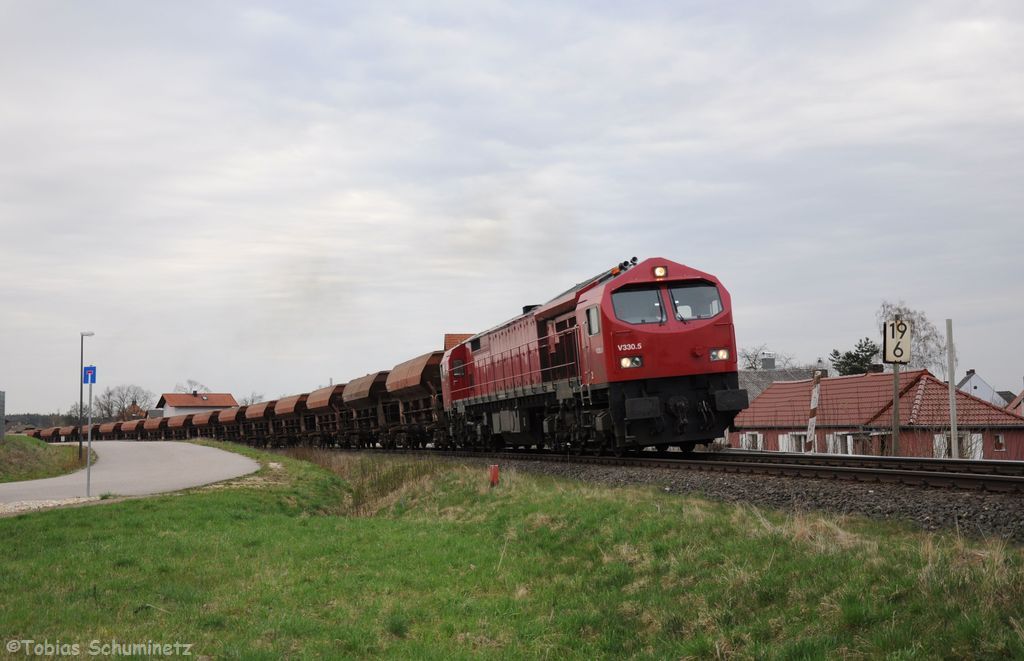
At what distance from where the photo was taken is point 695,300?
17.8 m

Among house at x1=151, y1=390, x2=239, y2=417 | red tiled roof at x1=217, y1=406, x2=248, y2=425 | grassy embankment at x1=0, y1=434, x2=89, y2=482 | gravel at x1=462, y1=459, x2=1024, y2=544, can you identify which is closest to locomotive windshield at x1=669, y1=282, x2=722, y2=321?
gravel at x1=462, y1=459, x2=1024, y2=544

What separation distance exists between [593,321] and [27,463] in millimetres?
22185

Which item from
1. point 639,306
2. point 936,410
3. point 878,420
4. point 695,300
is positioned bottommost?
point 878,420

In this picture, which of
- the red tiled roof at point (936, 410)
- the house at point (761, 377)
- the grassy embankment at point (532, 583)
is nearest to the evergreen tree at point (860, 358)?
the house at point (761, 377)

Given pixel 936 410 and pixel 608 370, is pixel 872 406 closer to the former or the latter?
pixel 936 410

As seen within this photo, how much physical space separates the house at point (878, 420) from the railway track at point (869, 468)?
7.70 m

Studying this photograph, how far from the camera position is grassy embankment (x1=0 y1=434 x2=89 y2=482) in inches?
1058

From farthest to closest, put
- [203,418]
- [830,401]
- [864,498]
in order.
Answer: [203,418], [830,401], [864,498]

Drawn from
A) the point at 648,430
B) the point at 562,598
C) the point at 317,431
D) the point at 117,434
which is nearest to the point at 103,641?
the point at 562,598

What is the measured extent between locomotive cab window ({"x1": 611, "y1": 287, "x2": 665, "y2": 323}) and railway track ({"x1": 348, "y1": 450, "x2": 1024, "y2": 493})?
114 inches

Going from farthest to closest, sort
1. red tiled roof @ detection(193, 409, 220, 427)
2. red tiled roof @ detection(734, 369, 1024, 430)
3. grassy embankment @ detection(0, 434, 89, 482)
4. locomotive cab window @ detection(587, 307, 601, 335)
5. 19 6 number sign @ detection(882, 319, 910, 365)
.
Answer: red tiled roof @ detection(193, 409, 220, 427), red tiled roof @ detection(734, 369, 1024, 430), grassy embankment @ detection(0, 434, 89, 482), 19 6 number sign @ detection(882, 319, 910, 365), locomotive cab window @ detection(587, 307, 601, 335)

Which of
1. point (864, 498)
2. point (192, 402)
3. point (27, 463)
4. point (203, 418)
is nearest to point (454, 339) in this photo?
point (27, 463)

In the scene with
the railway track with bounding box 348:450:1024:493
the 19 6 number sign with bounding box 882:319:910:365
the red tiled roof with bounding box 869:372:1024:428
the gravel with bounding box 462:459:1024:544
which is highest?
the 19 6 number sign with bounding box 882:319:910:365

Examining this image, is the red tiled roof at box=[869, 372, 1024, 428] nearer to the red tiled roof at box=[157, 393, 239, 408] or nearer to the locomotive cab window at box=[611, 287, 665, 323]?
the locomotive cab window at box=[611, 287, 665, 323]
